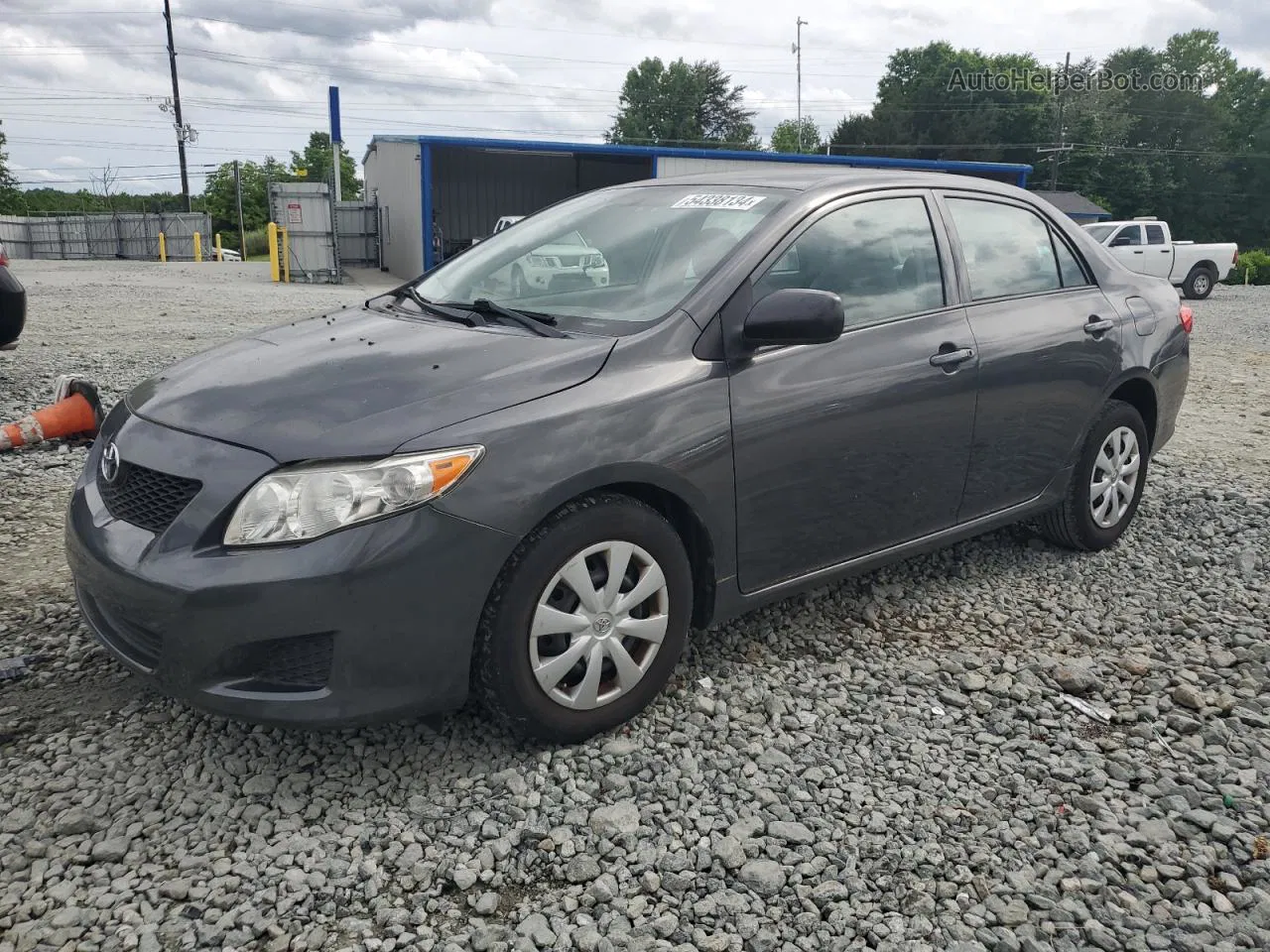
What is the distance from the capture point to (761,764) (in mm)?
3023

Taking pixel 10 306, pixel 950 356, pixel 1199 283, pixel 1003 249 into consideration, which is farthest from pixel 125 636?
pixel 1199 283

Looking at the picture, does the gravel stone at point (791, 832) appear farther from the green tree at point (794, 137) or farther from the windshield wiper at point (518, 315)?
the green tree at point (794, 137)

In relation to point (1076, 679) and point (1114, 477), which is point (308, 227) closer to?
point (1114, 477)

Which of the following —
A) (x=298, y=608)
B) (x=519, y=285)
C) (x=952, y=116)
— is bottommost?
(x=298, y=608)

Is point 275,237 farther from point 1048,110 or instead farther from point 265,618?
point 1048,110

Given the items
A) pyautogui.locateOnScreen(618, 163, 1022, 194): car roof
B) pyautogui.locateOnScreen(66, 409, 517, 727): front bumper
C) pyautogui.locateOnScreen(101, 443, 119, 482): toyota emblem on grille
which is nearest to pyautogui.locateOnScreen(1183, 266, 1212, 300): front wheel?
pyautogui.locateOnScreen(618, 163, 1022, 194): car roof

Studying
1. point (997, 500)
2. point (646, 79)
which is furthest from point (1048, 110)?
point (997, 500)

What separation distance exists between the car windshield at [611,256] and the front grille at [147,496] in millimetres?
1237

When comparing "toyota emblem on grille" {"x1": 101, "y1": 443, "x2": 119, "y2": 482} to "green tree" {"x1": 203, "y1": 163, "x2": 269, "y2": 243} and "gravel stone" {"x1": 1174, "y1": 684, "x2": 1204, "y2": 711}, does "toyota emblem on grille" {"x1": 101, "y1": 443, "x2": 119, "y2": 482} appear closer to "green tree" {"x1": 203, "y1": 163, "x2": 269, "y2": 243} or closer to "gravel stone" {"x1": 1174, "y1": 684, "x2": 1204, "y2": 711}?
"gravel stone" {"x1": 1174, "y1": 684, "x2": 1204, "y2": 711}

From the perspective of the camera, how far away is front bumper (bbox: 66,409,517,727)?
2.54 meters

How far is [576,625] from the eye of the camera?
2.91 metres

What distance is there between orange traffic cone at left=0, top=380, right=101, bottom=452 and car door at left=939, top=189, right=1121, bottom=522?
4909 mm

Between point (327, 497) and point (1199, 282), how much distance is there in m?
27.5

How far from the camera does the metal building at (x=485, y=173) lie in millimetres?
28672
